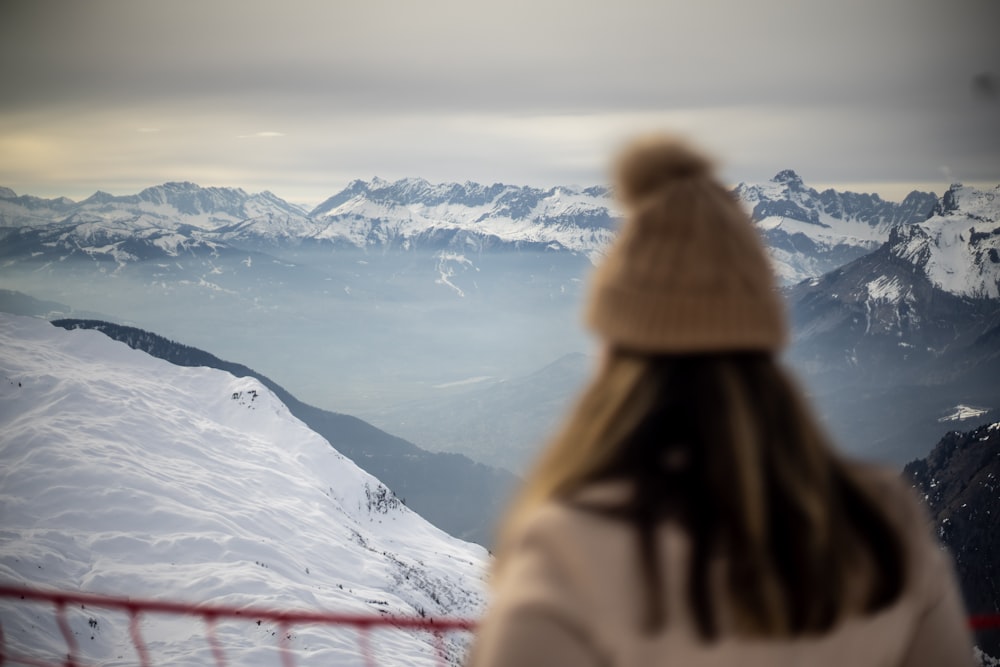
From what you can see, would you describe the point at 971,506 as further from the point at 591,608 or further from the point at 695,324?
the point at 591,608

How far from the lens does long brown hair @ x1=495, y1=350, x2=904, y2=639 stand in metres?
1.21

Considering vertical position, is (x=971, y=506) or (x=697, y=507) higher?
(x=697, y=507)

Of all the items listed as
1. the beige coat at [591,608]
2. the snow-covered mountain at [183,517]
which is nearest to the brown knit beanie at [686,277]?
the beige coat at [591,608]

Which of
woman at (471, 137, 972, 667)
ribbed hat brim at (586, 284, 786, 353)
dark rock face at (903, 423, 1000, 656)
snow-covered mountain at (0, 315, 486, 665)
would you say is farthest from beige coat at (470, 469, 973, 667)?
dark rock face at (903, 423, 1000, 656)

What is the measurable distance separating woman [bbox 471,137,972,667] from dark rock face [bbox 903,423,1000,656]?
383 ft

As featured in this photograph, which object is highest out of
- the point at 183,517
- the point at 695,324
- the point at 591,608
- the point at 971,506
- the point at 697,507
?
the point at 695,324

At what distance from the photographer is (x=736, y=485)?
1.23m

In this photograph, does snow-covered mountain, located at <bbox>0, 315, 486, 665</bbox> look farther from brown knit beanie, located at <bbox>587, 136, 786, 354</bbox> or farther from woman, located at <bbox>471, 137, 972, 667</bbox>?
brown knit beanie, located at <bbox>587, 136, 786, 354</bbox>

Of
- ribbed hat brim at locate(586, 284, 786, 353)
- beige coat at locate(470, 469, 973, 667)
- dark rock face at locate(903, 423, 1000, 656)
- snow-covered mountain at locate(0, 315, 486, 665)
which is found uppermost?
ribbed hat brim at locate(586, 284, 786, 353)

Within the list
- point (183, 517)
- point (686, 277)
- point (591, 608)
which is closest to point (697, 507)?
point (591, 608)

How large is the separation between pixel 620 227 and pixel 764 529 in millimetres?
708

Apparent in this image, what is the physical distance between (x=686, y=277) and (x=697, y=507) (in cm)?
43

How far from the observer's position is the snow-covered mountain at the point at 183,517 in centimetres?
3800

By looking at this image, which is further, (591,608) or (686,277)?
(686,277)
